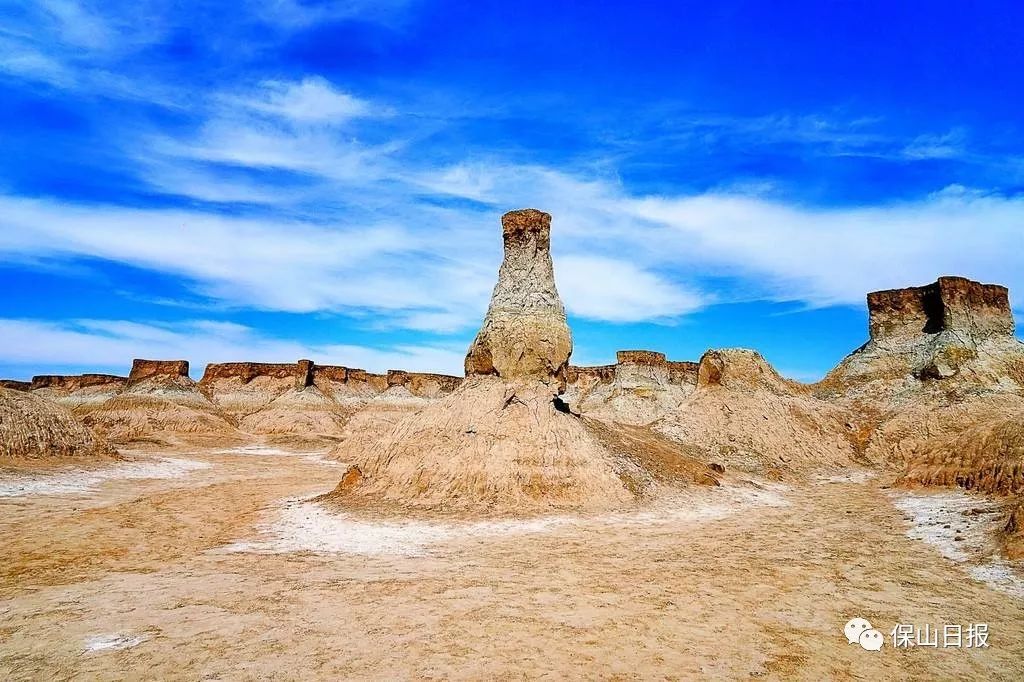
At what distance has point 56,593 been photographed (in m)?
6.55

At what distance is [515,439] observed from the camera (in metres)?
13.4

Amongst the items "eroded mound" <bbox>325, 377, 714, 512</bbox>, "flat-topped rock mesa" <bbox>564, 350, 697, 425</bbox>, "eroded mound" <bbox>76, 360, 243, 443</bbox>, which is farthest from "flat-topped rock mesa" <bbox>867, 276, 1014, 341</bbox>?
"eroded mound" <bbox>76, 360, 243, 443</bbox>

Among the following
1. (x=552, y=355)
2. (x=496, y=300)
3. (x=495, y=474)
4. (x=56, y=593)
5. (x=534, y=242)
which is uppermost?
(x=534, y=242)

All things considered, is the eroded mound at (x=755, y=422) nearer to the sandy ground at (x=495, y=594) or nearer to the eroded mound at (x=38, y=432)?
the sandy ground at (x=495, y=594)

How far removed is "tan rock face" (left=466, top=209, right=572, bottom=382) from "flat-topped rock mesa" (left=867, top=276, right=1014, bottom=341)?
20.6 metres

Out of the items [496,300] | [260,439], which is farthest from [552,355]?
[260,439]

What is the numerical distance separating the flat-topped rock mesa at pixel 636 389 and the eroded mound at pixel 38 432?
3036cm

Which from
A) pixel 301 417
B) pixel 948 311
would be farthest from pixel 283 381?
pixel 948 311

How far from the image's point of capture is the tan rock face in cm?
1460

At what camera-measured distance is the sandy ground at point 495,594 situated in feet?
15.7

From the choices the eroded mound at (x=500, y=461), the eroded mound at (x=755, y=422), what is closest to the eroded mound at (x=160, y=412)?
the eroded mound at (x=500, y=461)

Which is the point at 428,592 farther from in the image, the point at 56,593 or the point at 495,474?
the point at 495,474

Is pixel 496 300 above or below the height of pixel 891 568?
above

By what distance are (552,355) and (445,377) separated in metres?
39.3
